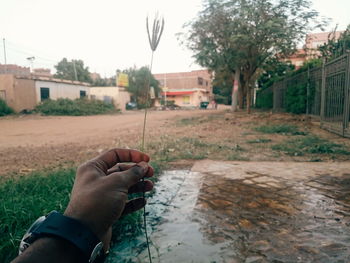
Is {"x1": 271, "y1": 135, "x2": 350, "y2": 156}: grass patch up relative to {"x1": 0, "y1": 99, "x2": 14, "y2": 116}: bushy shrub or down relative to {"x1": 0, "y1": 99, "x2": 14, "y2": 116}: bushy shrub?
down

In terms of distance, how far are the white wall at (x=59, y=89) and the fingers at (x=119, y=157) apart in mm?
26026

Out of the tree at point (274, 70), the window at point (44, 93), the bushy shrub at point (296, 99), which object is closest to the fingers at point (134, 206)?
the bushy shrub at point (296, 99)

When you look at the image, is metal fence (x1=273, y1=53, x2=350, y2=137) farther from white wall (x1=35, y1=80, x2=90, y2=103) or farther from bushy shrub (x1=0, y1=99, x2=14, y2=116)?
white wall (x1=35, y1=80, x2=90, y2=103)

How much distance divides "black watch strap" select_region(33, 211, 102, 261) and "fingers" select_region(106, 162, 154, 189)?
8.2 inches

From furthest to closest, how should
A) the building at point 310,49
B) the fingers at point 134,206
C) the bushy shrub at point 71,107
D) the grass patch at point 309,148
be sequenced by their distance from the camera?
1. the bushy shrub at point 71,107
2. the building at point 310,49
3. the grass patch at point 309,148
4. the fingers at point 134,206

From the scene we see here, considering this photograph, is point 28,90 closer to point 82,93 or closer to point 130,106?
point 82,93

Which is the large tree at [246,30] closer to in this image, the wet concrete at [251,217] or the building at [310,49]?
the building at [310,49]

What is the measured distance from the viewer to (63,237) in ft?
2.60

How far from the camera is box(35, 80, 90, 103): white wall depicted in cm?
2397

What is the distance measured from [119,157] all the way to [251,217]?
1.42 meters

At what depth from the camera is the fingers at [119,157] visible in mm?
1183

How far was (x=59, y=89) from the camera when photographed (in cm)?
2642

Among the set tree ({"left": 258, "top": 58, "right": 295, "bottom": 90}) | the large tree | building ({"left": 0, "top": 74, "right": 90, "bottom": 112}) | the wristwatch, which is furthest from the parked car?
the wristwatch

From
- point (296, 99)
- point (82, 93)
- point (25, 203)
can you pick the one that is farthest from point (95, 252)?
point (82, 93)
